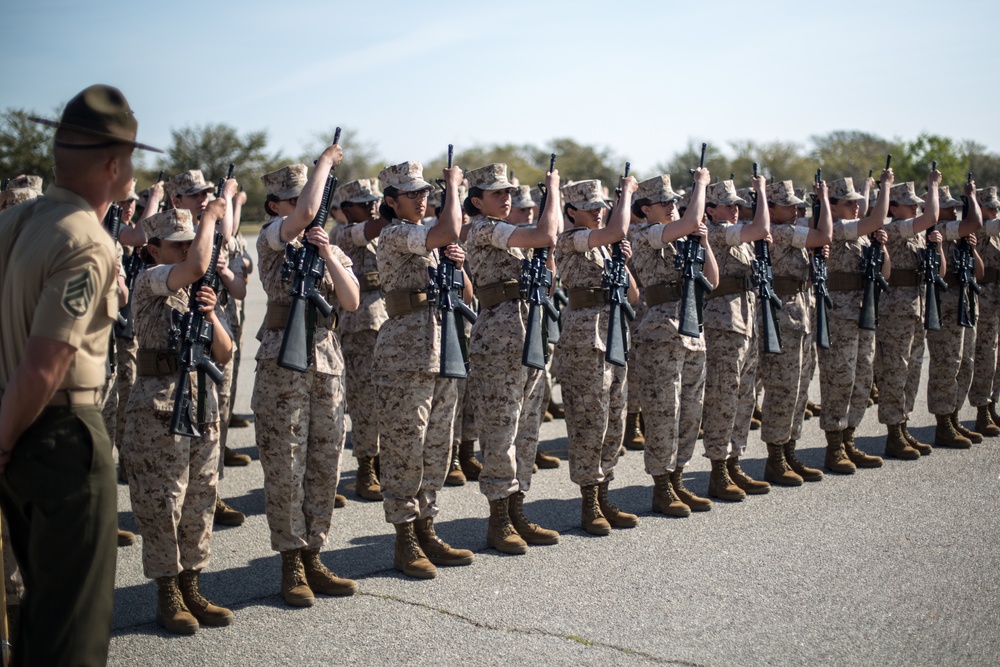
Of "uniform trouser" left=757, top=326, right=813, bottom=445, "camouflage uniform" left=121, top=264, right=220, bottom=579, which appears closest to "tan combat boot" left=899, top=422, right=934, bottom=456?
"uniform trouser" left=757, top=326, right=813, bottom=445

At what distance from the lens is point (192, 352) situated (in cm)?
482

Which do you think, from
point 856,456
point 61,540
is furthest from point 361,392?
point 61,540

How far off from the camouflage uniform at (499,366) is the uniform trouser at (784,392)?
8.37 feet

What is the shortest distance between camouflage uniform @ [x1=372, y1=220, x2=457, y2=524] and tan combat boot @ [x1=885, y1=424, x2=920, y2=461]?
4.92 metres

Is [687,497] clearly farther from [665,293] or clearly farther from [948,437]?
[948,437]

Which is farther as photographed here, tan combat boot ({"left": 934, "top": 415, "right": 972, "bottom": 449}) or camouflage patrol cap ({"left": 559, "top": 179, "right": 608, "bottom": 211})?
tan combat boot ({"left": 934, "top": 415, "right": 972, "bottom": 449})

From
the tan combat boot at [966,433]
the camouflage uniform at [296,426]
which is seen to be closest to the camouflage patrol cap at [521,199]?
the camouflage uniform at [296,426]

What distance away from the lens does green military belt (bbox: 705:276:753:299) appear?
24.9 feet

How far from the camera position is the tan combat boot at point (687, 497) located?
23.4 feet

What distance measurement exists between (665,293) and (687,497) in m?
1.50

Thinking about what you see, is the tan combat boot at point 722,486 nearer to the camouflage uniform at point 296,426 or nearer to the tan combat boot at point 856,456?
the tan combat boot at point 856,456

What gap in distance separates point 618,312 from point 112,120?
4068 mm

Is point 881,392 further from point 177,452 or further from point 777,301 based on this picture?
point 177,452

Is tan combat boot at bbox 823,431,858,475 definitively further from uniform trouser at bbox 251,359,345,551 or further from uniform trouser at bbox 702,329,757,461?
uniform trouser at bbox 251,359,345,551
